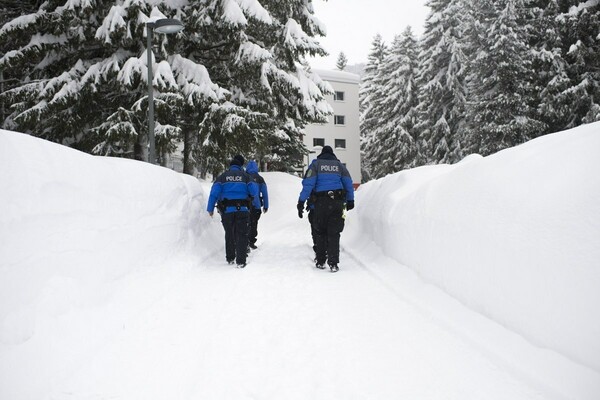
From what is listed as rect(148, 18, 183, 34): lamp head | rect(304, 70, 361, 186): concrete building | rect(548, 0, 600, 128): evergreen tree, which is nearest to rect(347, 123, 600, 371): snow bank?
rect(148, 18, 183, 34): lamp head

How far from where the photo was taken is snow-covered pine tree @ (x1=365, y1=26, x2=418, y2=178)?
31625 millimetres

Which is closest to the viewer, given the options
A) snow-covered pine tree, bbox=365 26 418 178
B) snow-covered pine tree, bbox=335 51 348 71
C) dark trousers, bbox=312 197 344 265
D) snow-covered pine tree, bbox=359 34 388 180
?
dark trousers, bbox=312 197 344 265

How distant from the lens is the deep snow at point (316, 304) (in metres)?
2.59

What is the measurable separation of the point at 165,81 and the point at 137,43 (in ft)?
7.22

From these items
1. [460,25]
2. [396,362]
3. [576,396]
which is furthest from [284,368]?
[460,25]

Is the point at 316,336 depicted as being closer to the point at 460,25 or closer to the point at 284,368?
the point at 284,368

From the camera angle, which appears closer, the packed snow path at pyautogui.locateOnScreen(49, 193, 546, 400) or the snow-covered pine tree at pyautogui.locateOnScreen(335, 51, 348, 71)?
the packed snow path at pyautogui.locateOnScreen(49, 193, 546, 400)

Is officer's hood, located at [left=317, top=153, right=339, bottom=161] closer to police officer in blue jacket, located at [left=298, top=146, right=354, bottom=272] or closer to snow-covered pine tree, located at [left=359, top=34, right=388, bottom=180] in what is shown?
police officer in blue jacket, located at [left=298, top=146, right=354, bottom=272]

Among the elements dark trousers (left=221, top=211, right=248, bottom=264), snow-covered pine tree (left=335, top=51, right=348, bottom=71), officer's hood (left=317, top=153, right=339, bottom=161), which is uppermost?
snow-covered pine tree (left=335, top=51, right=348, bottom=71)

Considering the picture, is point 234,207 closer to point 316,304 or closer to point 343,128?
point 316,304

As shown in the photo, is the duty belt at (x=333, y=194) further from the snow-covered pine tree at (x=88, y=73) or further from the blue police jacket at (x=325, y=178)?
the snow-covered pine tree at (x=88, y=73)

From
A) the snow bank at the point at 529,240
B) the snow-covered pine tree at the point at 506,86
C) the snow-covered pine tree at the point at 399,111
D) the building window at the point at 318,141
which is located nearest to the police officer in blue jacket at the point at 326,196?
the snow bank at the point at 529,240

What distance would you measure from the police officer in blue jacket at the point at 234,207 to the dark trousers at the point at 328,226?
1.30m

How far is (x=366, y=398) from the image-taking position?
2.51 metres
